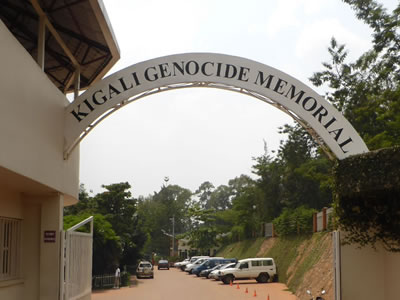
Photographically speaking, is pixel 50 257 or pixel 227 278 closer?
pixel 50 257

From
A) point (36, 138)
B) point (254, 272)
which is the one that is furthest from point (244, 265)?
point (36, 138)

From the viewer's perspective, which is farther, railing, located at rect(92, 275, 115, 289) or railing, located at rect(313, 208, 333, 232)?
railing, located at rect(92, 275, 115, 289)

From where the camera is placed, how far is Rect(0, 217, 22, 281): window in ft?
36.5

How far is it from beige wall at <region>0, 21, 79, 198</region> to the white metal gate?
45.9 inches

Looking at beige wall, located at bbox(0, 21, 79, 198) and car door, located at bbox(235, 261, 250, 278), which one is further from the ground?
beige wall, located at bbox(0, 21, 79, 198)

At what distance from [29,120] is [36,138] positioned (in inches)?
21.3

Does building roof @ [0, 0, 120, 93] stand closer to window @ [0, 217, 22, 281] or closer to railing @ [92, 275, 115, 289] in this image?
window @ [0, 217, 22, 281]

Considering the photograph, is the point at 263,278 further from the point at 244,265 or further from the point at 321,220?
the point at 321,220

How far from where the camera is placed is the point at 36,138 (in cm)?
973

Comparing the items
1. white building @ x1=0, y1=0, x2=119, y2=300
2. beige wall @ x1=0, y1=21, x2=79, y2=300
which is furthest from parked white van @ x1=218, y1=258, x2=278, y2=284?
beige wall @ x1=0, y1=21, x2=79, y2=300

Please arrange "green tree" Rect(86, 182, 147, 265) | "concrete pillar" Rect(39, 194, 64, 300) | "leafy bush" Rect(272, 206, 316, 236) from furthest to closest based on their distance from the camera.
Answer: "green tree" Rect(86, 182, 147, 265), "leafy bush" Rect(272, 206, 316, 236), "concrete pillar" Rect(39, 194, 64, 300)

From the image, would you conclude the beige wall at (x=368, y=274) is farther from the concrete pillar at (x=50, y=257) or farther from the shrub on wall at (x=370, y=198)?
the concrete pillar at (x=50, y=257)

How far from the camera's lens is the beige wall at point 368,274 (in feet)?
36.7

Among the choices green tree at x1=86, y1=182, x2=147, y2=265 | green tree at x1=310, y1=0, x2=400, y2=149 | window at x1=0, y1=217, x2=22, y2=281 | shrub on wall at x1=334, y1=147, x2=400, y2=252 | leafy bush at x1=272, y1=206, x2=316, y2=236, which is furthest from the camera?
green tree at x1=86, y1=182, x2=147, y2=265
